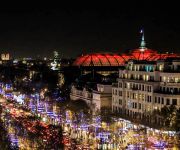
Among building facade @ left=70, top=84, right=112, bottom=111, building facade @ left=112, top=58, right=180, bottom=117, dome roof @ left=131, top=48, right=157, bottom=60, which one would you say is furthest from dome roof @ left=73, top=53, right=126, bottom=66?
building facade @ left=112, top=58, right=180, bottom=117

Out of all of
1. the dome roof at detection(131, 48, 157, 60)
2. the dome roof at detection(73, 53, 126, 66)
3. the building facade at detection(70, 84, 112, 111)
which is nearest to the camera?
the building facade at detection(70, 84, 112, 111)

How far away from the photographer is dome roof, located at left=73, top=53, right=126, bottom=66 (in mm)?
128375

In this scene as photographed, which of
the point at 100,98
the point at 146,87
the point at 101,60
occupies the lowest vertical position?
the point at 100,98

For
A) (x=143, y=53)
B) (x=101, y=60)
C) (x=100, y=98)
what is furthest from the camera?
(x=101, y=60)

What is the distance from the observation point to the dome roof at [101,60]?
128 meters

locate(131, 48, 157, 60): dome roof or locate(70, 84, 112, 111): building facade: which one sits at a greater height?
locate(131, 48, 157, 60): dome roof

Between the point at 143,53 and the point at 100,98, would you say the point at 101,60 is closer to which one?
the point at 143,53

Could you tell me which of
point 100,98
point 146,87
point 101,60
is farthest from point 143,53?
point 146,87

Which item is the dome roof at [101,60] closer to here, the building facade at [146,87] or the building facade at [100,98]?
the building facade at [100,98]

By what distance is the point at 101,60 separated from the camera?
130625 mm

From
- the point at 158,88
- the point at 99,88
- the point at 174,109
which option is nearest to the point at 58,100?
the point at 99,88

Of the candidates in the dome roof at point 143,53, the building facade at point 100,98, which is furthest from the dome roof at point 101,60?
the building facade at point 100,98

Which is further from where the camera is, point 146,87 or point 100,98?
point 100,98

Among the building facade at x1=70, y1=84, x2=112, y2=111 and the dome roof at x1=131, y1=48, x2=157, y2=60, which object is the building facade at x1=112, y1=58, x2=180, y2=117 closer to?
the building facade at x1=70, y1=84, x2=112, y2=111
